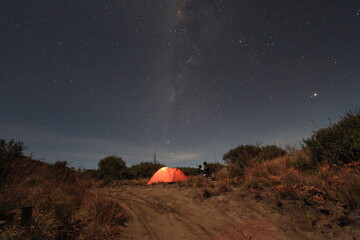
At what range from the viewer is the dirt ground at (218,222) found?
368 centimetres

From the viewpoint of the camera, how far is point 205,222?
471 cm

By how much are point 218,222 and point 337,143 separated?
199 inches

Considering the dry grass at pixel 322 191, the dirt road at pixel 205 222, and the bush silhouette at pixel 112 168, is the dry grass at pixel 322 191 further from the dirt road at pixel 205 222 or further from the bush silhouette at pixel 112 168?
the bush silhouette at pixel 112 168

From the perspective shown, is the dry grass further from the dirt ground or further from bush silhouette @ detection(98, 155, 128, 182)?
bush silhouette @ detection(98, 155, 128, 182)

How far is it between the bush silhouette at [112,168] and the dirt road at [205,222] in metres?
15.3

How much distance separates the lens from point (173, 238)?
400 cm

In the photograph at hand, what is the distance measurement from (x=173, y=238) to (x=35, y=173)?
6.44 m

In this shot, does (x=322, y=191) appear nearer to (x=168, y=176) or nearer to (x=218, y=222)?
(x=218, y=222)

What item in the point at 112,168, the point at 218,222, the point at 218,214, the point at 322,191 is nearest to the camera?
the point at 322,191

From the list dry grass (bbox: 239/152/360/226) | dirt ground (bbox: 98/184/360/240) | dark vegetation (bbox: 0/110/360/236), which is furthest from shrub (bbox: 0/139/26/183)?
dry grass (bbox: 239/152/360/226)

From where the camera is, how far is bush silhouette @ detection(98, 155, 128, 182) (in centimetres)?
2026

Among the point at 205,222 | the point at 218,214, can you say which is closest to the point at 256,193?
the point at 218,214

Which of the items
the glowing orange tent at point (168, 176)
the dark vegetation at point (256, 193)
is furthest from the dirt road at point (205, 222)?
the glowing orange tent at point (168, 176)

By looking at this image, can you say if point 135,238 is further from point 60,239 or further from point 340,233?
point 340,233
